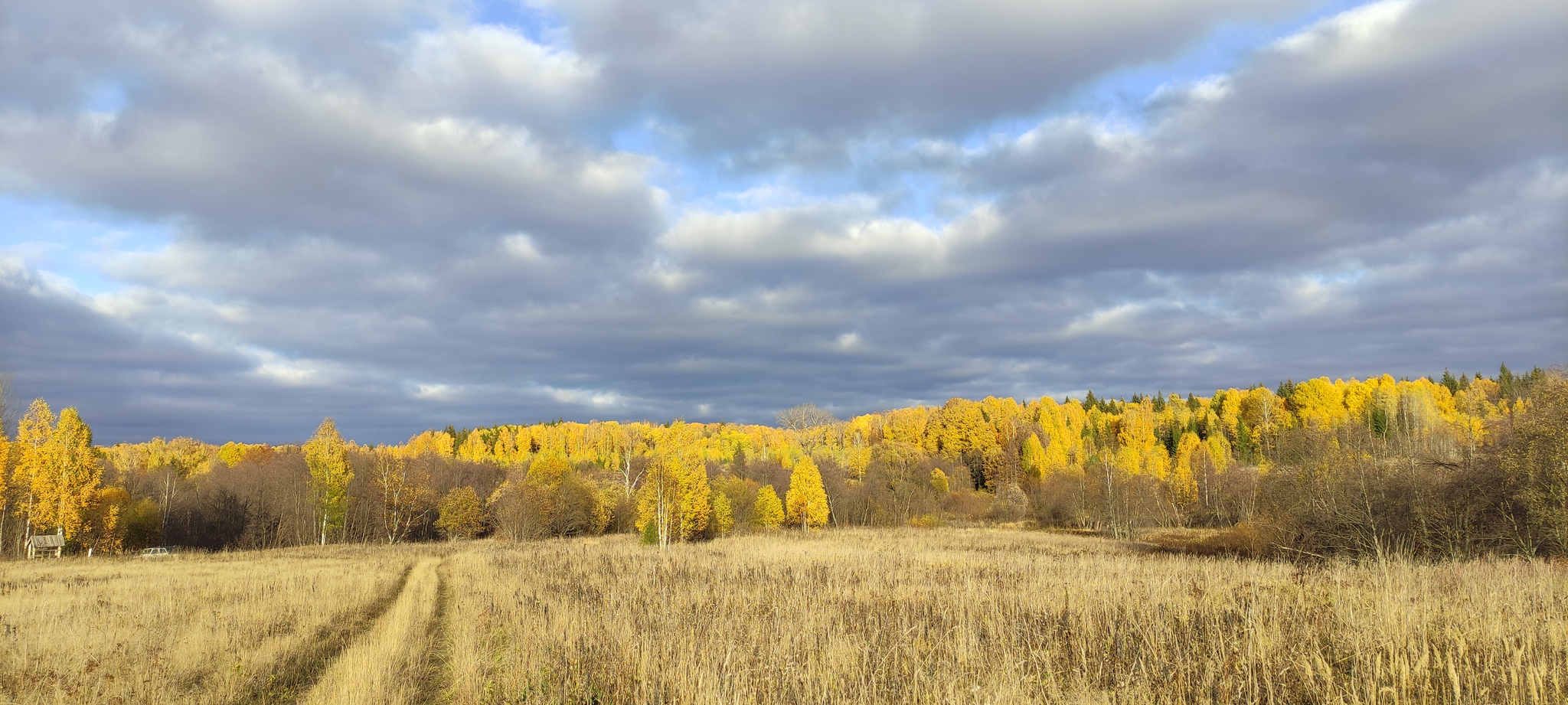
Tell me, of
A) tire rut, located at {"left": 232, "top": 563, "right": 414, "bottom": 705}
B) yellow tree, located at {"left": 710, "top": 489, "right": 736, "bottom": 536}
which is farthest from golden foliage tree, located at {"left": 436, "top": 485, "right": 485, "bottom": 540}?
tire rut, located at {"left": 232, "top": 563, "right": 414, "bottom": 705}

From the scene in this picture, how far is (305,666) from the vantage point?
11.7 m

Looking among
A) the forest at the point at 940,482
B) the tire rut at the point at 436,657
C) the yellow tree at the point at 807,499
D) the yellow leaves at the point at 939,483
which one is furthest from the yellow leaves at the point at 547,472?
the tire rut at the point at 436,657

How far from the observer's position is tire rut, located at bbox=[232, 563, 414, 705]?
32.7 ft

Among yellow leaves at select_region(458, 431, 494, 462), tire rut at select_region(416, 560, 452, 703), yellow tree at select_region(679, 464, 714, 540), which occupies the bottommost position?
yellow tree at select_region(679, 464, 714, 540)

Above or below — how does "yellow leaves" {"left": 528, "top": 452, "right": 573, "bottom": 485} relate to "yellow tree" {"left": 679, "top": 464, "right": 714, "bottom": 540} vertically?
above

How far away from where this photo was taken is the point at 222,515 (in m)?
60.9

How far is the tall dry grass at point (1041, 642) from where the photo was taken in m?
6.73

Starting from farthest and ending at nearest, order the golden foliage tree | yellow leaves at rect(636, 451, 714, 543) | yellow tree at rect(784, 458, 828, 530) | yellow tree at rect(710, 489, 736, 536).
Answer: yellow tree at rect(784, 458, 828, 530) → the golden foliage tree → yellow tree at rect(710, 489, 736, 536) → yellow leaves at rect(636, 451, 714, 543)

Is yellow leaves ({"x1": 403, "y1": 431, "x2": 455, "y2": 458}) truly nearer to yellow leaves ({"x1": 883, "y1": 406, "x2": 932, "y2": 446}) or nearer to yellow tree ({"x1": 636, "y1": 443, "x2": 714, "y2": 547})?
yellow leaves ({"x1": 883, "y1": 406, "x2": 932, "y2": 446})

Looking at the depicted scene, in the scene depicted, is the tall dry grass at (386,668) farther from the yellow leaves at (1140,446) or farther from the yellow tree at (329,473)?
the yellow leaves at (1140,446)

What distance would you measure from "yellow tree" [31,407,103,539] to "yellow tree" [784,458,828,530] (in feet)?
175

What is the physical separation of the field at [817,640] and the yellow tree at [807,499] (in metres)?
52.2

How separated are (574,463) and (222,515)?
54852 millimetres

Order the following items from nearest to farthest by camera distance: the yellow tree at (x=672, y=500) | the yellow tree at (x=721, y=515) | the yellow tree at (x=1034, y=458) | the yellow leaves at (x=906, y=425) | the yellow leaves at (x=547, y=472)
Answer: the yellow tree at (x=672, y=500), the yellow tree at (x=721, y=515), the yellow leaves at (x=547, y=472), the yellow tree at (x=1034, y=458), the yellow leaves at (x=906, y=425)
